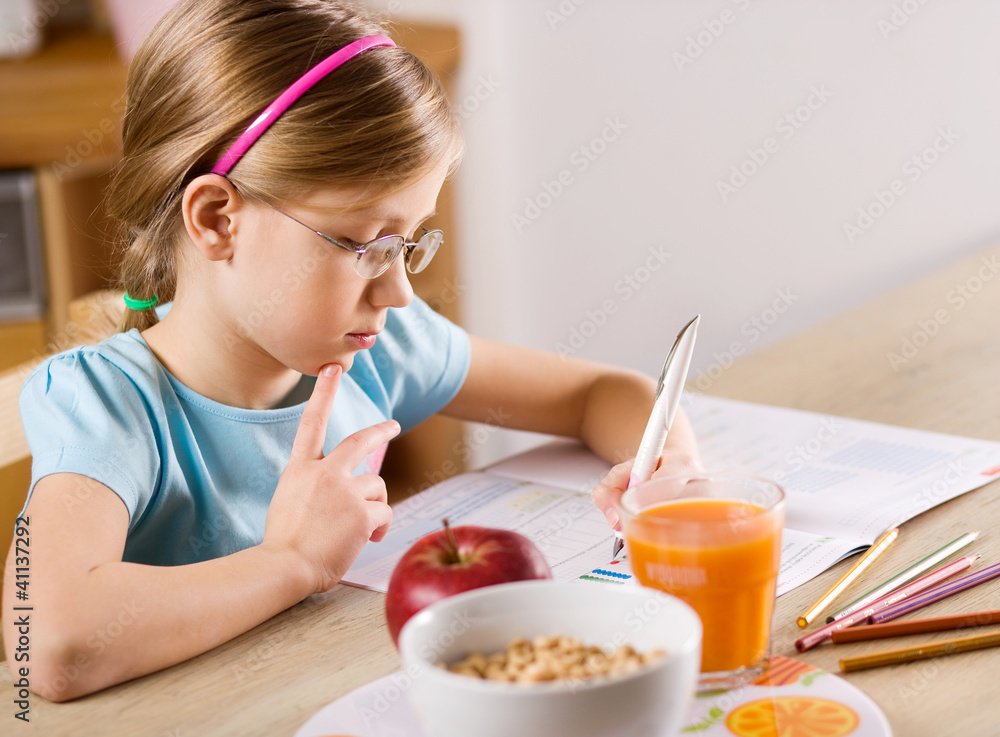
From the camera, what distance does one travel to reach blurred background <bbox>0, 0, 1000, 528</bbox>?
6.09 feet

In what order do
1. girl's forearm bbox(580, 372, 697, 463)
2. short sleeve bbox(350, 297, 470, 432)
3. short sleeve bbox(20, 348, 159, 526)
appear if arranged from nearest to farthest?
short sleeve bbox(20, 348, 159, 526), girl's forearm bbox(580, 372, 697, 463), short sleeve bbox(350, 297, 470, 432)

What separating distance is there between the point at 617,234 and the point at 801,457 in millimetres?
1256

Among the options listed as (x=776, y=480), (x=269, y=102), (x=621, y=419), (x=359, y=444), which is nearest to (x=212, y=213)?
(x=269, y=102)

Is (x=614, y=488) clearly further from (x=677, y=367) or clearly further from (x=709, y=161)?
(x=709, y=161)

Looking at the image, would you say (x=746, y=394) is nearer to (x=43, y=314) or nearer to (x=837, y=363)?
(x=837, y=363)

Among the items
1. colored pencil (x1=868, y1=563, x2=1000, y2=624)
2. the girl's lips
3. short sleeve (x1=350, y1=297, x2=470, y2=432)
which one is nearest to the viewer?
colored pencil (x1=868, y1=563, x2=1000, y2=624)

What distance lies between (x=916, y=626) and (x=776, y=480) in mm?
312

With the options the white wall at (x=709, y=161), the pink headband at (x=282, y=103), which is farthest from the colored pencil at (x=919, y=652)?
the white wall at (x=709, y=161)

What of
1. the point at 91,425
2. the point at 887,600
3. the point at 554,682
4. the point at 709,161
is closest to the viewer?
the point at 554,682

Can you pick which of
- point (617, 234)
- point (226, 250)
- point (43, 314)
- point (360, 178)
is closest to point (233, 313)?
point (226, 250)

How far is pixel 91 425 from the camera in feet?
2.73

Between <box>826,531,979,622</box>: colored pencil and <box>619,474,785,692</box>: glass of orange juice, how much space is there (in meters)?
0.11

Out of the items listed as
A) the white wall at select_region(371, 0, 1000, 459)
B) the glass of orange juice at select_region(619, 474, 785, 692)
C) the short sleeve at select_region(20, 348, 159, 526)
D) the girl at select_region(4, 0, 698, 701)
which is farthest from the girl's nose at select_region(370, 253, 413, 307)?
the white wall at select_region(371, 0, 1000, 459)

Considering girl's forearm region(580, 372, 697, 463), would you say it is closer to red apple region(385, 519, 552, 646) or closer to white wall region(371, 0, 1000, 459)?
red apple region(385, 519, 552, 646)
